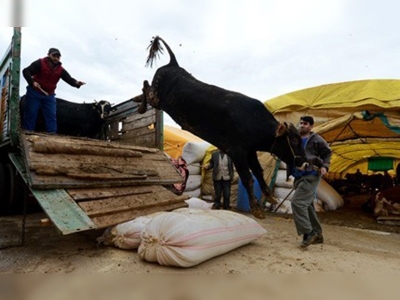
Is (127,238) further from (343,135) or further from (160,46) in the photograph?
(343,135)

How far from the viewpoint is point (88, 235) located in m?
3.97

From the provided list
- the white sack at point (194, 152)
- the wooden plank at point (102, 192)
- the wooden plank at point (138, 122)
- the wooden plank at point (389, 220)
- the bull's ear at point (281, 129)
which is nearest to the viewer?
the bull's ear at point (281, 129)

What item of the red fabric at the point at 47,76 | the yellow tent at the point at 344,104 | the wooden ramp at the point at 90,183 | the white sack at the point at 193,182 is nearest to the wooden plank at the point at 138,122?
the wooden ramp at the point at 90,183

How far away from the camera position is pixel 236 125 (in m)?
2.96

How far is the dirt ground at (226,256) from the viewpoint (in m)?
2.72

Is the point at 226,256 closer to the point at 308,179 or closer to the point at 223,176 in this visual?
the point at 308,179

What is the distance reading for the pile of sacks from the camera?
8.74 feet

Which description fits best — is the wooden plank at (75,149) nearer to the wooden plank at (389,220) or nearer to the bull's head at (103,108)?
the bull's head at (103,108)

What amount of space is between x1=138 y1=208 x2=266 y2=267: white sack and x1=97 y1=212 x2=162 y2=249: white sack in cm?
29

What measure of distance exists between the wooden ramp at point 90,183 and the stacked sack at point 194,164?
4.76m

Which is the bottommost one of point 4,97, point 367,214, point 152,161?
point 367,214

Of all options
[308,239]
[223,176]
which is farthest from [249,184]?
[223,176]

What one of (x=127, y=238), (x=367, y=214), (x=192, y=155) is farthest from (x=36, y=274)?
(x=367, y=214)

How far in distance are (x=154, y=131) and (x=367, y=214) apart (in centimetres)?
614
